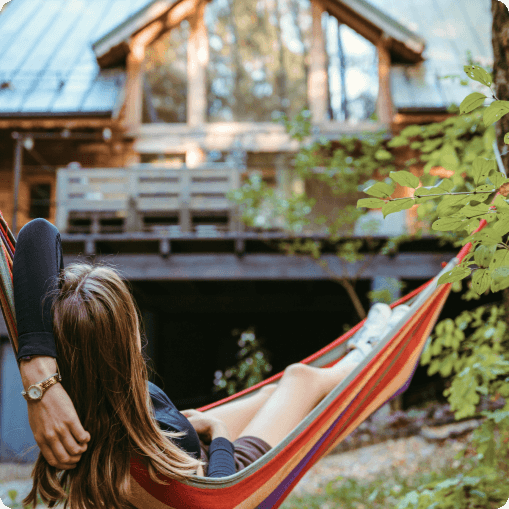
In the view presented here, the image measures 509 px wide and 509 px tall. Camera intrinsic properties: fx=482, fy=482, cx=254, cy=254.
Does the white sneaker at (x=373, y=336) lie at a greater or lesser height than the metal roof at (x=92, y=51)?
lesser

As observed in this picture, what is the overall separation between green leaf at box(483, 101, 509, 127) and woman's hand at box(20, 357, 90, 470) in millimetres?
971

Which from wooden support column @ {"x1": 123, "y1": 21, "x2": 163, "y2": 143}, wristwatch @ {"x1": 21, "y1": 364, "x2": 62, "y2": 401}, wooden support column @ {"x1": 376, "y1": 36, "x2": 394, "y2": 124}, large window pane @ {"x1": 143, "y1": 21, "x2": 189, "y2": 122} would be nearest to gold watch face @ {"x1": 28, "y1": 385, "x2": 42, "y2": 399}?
wristwatch @ {"x1": 21, "y1": 364, "x2": 62, "y2": 401}

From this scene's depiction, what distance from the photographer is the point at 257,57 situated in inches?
270

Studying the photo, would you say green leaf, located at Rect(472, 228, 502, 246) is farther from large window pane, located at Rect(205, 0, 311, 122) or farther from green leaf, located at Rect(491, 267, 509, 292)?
large window pane, located at Rect(205, 0, 311, 122)

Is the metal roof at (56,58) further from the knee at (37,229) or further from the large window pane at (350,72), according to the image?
the knee at (37,229)

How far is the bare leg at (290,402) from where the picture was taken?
4.91 ft

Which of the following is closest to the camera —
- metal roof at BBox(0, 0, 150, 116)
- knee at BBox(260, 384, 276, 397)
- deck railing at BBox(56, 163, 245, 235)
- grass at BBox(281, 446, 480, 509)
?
knee at BBox(260, 384, 276, 397)

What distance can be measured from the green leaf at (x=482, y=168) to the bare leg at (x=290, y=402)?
0.93 metres

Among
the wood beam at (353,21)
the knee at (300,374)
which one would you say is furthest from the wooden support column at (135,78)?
the knee at (300,374)

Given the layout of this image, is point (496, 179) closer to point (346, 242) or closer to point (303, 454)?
point (303, 454)

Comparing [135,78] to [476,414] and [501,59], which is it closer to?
[501,59]

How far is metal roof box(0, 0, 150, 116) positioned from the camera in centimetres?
609

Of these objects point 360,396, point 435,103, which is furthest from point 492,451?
point 435,103

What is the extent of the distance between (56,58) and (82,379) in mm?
7098
